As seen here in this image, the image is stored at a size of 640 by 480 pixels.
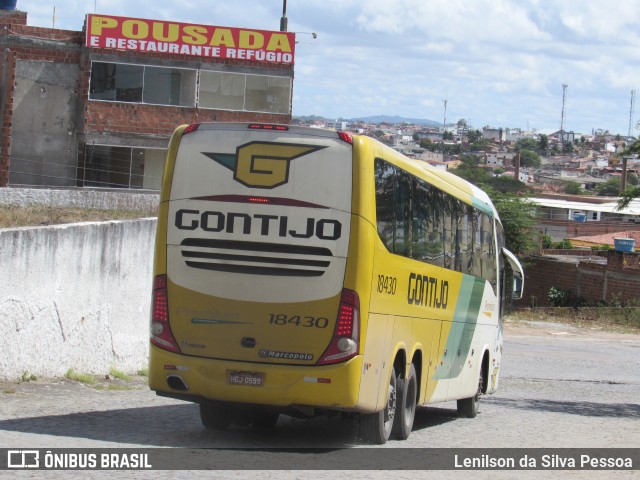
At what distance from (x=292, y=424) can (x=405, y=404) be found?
1.79 m

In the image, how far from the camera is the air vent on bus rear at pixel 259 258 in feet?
33.6

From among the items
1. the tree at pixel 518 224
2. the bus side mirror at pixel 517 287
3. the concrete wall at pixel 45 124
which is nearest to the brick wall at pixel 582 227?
the tree at pixel 518 224

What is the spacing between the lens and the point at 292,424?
13148mm

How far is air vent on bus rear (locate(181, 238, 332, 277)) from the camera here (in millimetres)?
10242

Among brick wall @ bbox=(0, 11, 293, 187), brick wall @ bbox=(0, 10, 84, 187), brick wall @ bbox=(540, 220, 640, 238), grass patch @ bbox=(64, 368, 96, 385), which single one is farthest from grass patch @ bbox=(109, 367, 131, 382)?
brick wall @ bbox=(540, 220, 640, 238)

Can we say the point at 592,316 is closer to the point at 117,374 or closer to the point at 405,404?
the point at 117,374

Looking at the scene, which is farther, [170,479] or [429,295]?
[429,295]

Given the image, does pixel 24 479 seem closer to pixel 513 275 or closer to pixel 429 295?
pixel 429 295

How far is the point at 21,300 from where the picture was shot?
13750 mm

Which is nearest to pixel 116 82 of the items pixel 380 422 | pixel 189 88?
pixel 189 88

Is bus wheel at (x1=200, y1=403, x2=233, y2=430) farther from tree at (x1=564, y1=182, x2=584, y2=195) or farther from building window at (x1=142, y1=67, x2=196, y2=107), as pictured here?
tree at (x1=564, y1=182, x2=584, y2=195)

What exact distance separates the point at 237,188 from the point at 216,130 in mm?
699

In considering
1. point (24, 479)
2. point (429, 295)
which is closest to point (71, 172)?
point (429, 295)

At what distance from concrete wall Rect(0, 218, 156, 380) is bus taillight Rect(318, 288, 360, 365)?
5203 millimetres
